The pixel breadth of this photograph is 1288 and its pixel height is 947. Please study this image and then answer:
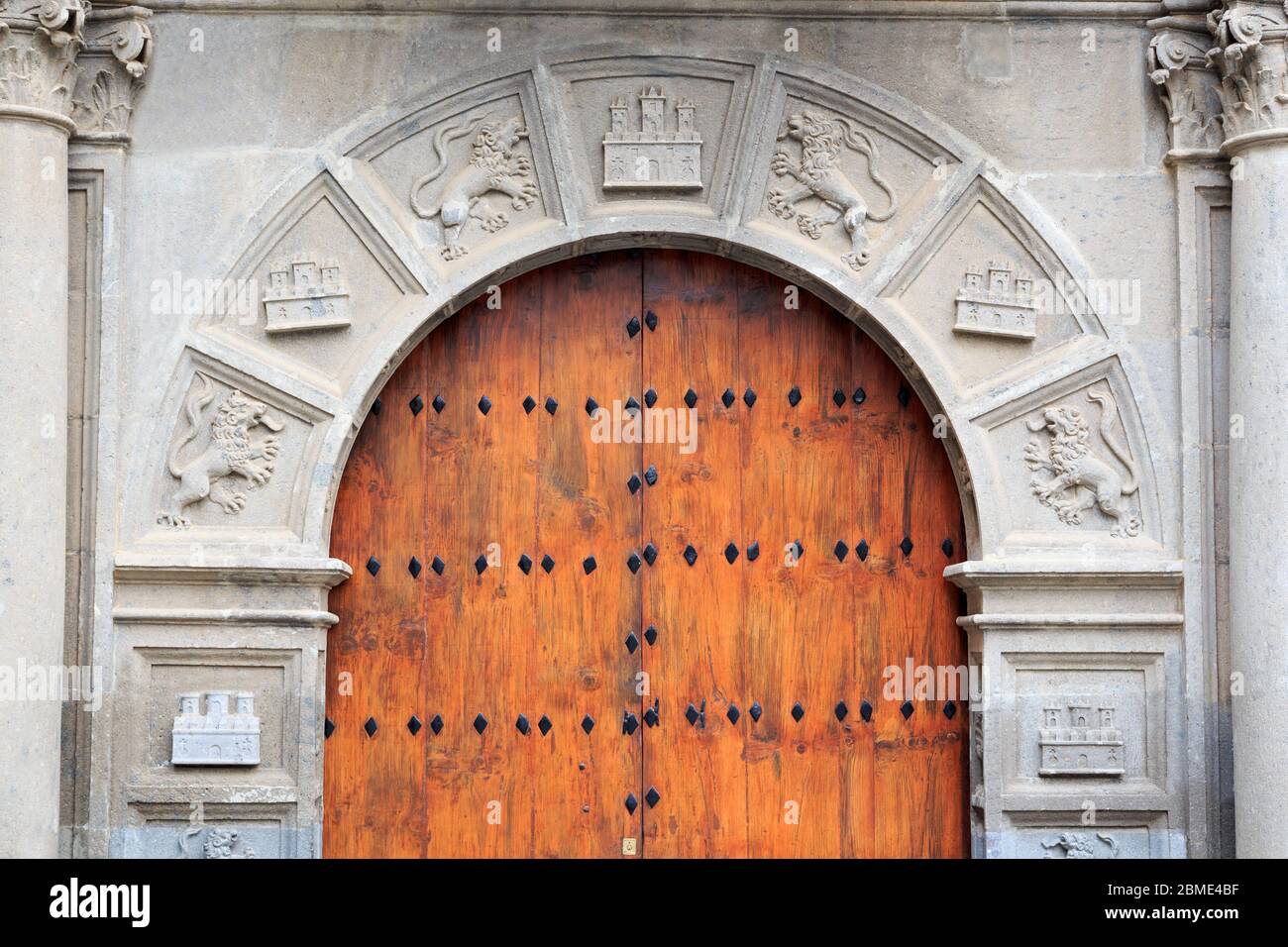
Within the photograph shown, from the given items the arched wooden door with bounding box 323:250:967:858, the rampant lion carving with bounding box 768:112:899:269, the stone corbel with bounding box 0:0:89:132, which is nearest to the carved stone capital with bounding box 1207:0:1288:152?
the rampant lion carving with bounding box 768:112:899:269

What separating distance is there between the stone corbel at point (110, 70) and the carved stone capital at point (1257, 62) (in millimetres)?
3686

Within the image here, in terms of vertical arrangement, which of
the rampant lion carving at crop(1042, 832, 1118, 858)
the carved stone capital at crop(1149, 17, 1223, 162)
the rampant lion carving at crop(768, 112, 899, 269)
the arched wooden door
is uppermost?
the carved stone capital at crop(1149, 17, 1223, 162)

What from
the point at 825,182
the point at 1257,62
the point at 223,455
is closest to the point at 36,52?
the point at 223,455

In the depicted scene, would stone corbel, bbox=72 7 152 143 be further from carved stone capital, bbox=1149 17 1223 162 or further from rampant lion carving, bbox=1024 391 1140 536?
carved stone capital, bbox=1149 17 1223 162

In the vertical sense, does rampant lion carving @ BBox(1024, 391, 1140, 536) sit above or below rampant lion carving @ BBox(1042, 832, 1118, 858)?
above

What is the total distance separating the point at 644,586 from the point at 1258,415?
2.16 meters

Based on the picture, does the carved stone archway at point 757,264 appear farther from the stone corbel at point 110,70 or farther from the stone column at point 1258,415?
the stone corbel at point 110,70

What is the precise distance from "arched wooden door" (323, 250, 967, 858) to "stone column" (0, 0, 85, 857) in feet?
3.17

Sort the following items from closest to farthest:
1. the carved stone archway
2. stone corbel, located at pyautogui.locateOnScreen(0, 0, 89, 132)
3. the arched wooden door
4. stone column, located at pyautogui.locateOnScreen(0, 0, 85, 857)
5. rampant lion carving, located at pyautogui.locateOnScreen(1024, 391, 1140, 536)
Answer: stone column, located at pyautogui.locateOnScreen(0, 0, 85, 857) < stone corbel, located at pyautogui.locateOnScreen(0, 0, 89, 132) < the carved stone archway < rampant lion carving, located at pyautogui.locateOnScreen(1024, 391, 1140, 536) < the arched wooden door

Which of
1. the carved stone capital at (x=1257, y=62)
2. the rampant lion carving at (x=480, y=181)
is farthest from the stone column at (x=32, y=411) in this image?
the carved stone capital at (x=1257, y=62)

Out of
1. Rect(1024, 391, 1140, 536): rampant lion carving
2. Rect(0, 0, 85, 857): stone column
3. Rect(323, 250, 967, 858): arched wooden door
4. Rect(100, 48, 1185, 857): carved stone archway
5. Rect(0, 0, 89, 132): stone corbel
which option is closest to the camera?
Rect(0, 0, 85, 857): stone column

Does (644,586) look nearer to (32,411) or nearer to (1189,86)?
(32,411)

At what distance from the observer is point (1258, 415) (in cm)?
582

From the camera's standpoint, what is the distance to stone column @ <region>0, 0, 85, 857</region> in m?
5.62
